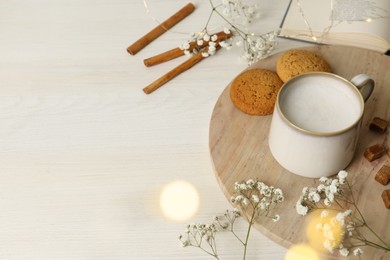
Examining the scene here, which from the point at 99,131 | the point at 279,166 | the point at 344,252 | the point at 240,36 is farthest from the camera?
the point at 240,36

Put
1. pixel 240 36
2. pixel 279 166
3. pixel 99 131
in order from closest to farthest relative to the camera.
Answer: pixel 279 166
pixel 99 131
pixel 240 36

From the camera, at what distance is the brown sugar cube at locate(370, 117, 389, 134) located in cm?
77

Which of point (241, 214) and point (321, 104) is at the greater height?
point (321, 104)

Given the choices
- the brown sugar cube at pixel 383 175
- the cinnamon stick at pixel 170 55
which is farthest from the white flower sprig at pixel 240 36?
the brown sugar cube at pixel 383 175

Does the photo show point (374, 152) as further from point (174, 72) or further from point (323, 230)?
point (174, 72)

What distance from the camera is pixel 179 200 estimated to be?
772mm

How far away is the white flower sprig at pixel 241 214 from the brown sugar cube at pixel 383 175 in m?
0.14

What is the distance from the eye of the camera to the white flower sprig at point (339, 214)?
65 centimetres

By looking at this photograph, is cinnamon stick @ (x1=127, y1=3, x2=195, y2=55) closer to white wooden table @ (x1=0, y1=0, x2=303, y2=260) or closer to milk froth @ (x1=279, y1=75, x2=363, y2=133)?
white wooden table @ (x1=0, y1=0, x2=303, y2=260)

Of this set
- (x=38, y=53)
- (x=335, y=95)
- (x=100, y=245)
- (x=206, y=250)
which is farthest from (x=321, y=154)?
(x=38, y=53)

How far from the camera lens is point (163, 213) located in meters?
0.75

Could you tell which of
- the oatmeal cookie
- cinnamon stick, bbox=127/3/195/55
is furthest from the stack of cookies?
cinnamon stick, bbox=127/3/195/55

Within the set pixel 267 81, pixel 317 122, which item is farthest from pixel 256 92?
pixel 317 122

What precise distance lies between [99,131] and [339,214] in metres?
0.40
